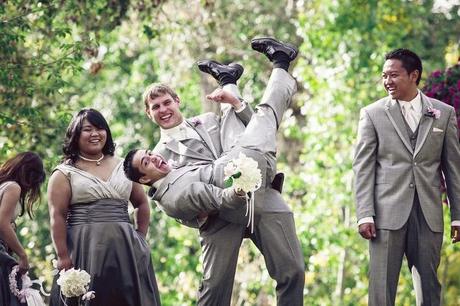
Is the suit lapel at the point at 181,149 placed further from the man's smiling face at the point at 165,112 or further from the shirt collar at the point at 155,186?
the shirt collar at the point at 155,186

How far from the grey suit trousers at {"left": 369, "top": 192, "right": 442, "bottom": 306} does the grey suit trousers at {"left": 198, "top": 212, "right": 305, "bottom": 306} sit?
52 centimetres

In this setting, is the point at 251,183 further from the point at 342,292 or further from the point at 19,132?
the point at 342,292

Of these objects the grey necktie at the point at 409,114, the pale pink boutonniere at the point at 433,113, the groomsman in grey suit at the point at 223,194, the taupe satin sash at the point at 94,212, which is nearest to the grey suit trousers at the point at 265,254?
the groomsman in grey suit at the point at 223,194

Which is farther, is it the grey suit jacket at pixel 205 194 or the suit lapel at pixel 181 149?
the suit lapel at pixel 181 149

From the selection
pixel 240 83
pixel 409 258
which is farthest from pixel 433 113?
pixel 240 83

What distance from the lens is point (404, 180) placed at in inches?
313

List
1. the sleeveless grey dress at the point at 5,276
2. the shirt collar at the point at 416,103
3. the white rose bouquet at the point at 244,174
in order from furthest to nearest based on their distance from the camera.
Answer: the sleeveless grey dress at the point at 5,276, the shirt collar at the point at 416,103, the white rose bouquet at the point at 244,174

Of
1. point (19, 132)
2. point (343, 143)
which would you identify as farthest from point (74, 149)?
point (343, 143)

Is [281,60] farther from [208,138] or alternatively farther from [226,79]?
[208,138]

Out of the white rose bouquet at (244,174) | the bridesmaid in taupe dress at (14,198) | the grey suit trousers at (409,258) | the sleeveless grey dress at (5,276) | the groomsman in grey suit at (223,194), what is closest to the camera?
the white rose bouquet at (244,174)

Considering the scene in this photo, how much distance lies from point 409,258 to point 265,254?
3.19ft

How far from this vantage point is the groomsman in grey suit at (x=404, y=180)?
789 cm

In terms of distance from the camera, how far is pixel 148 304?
27.6 ft

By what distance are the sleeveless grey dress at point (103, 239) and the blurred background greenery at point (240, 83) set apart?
305 centimetres
